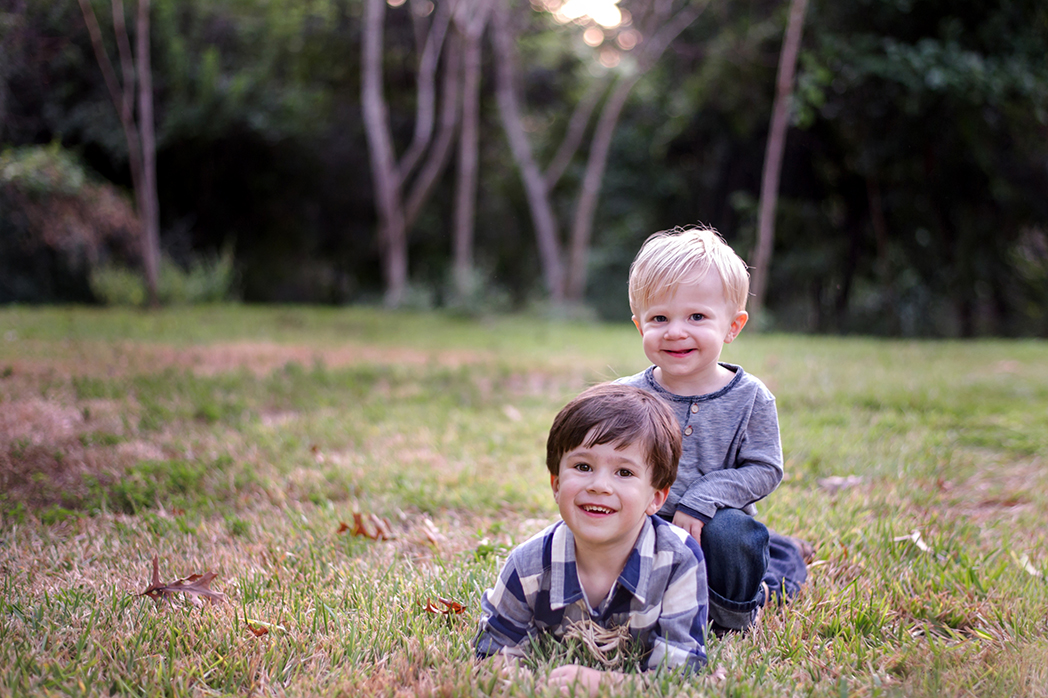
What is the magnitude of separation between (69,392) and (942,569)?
4.53m

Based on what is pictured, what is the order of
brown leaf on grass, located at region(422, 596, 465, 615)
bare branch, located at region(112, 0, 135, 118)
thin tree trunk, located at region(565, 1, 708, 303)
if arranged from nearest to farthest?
1. brown leaf on grass, located at region(422, 596, 465, 615)
2. bare branch, located at region(112, 0, 135, 118)
3. thin tree trunk, located at region(565, 1, 708, 303)

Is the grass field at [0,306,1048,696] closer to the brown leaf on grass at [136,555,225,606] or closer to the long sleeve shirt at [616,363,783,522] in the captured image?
the brown leaf on grass at [136,555,225,606]

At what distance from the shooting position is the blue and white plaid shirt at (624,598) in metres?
1.74

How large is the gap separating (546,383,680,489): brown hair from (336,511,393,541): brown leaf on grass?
1.21m

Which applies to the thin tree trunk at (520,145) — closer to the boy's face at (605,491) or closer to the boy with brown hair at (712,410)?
the boy with brown hair at (712,410)

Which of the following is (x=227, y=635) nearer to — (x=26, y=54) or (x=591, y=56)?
(x=26, y=54)

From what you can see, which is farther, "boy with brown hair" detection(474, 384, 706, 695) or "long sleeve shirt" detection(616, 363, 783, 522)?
"long sleeve shirt" detection(616, 363, 783, 522)

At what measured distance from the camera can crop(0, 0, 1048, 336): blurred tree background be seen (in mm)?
10672

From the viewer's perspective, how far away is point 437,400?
536cm

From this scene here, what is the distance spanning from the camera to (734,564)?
190 centimetres

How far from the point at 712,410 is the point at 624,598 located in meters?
0.57

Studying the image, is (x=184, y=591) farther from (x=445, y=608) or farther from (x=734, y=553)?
(x=734, y=553)

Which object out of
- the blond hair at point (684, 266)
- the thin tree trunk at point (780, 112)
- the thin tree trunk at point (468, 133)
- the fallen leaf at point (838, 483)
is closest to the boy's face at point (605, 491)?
the blond hair at point (684, 266)

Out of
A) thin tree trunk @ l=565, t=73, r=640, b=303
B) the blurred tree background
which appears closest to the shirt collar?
the blurred tree background
